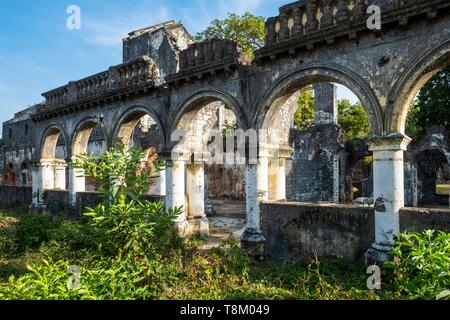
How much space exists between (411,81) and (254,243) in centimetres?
482

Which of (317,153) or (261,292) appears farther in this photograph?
(317,153)

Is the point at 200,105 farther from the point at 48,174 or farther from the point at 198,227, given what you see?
the point at 48,174

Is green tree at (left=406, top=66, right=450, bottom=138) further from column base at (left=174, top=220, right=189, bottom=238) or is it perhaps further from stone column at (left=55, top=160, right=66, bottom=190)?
stone column at (left=55, top=160, right=66, bottom=190)

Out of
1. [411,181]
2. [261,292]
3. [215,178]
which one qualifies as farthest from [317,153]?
[261,292]

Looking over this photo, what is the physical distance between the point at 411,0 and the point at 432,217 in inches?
155

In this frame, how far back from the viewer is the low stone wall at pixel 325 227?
6.45 m

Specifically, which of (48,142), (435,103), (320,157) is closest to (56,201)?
(48,142)

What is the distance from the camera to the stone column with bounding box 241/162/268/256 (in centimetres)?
833

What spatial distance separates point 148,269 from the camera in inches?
190

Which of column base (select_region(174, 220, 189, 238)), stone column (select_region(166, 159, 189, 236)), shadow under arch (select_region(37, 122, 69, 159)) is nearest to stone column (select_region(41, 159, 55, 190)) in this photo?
shadow under arch (select_region(37, 122, 69, 159))

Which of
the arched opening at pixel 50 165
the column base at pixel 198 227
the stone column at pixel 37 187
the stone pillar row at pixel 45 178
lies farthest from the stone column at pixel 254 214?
the stone column at pixel 37 187

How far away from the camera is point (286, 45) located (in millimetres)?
7699

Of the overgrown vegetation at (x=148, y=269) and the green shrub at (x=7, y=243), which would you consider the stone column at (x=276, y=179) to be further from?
the green shrub at (x=7, y=243)
